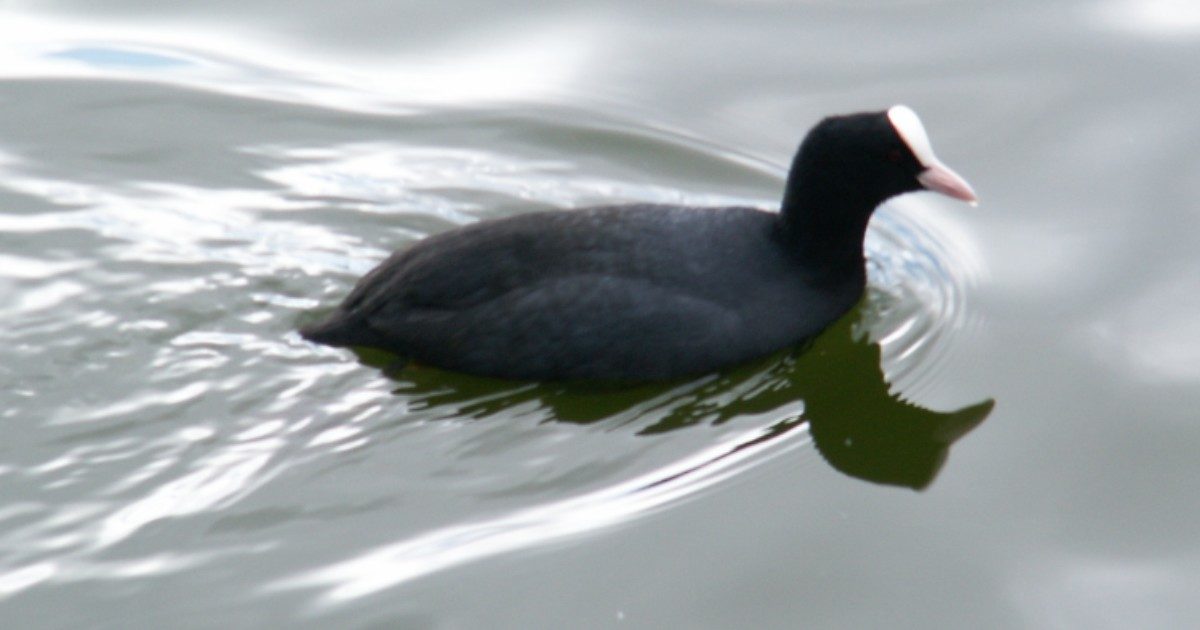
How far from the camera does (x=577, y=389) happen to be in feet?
19.6

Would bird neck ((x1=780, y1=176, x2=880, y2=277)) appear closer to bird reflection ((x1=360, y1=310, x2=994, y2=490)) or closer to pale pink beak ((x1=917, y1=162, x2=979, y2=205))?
pale pink beak ((x1=917, y1=162, x2=979, y2=205))

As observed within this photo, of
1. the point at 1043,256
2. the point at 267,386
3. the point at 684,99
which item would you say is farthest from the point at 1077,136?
the point at 267,386

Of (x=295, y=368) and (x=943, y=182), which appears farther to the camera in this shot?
(x=943, y=182)

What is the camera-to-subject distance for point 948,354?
636 cm

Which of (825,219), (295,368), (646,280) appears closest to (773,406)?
(646,280)

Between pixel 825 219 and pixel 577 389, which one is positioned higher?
pixel 825 219

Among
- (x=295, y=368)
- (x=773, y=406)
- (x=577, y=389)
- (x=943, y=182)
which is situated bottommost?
(x=773, y=406)

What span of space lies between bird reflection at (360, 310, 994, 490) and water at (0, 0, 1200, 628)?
0.05 ft

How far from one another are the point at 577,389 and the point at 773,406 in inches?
25.5

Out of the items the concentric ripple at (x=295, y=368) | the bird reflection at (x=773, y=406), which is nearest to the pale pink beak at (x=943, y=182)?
the concentric ripple at (x=295, y=368)

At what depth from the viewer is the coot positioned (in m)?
5.89

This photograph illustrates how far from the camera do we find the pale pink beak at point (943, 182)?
A: 20.5 feet

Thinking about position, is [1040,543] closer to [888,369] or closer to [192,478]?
[888,369]

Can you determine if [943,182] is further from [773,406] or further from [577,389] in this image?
[577,389]
